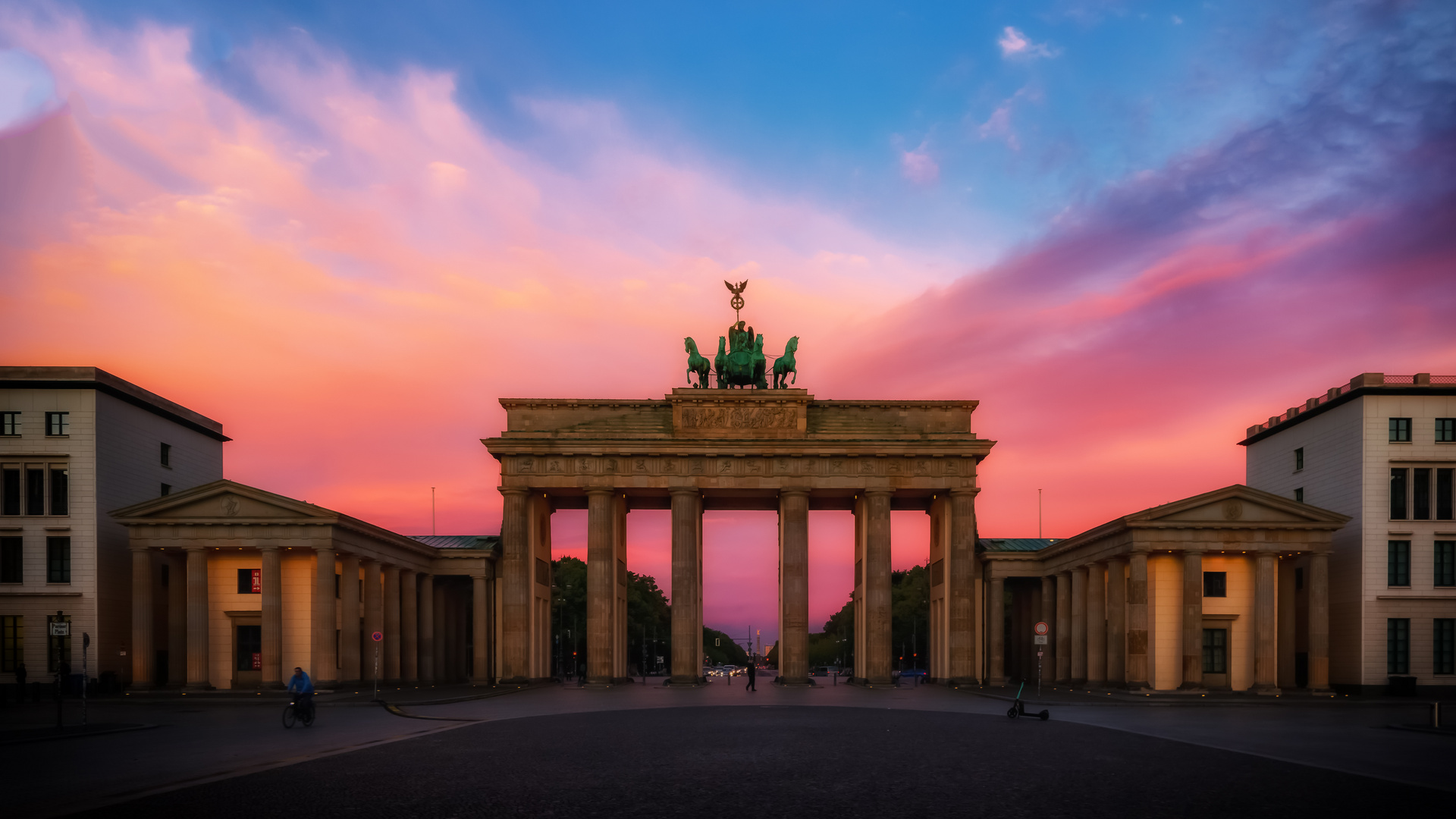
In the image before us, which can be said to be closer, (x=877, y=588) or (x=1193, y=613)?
(x=1193, y=613)

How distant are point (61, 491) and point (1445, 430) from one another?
7515 centimetres

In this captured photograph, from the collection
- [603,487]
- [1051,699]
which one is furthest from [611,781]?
[603,487]

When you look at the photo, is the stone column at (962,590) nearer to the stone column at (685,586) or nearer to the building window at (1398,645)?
the stone column at (685,586)

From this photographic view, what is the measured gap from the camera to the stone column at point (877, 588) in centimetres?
7606

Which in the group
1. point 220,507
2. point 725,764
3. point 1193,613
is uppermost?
point 220,507

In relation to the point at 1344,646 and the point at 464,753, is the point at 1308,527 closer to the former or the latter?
the point at 1344,646

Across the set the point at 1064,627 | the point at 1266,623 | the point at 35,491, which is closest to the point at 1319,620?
the point at 1266,623

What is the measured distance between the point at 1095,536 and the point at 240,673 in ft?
159

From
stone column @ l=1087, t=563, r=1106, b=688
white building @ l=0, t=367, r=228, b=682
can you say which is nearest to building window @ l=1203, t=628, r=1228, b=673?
stone column @ l=1087, t=563, r=1106, b=688

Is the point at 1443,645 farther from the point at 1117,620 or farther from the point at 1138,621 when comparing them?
the point at 1138,621

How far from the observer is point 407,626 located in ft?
237

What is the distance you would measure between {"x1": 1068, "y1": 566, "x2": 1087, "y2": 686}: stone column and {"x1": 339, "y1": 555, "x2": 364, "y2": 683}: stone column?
4169cm

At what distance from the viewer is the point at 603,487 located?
3031 inches

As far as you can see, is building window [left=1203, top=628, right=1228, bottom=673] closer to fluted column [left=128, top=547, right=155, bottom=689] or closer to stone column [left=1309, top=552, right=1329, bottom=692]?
stone column [left=1309, top=552, right=1329, bottom=692]
